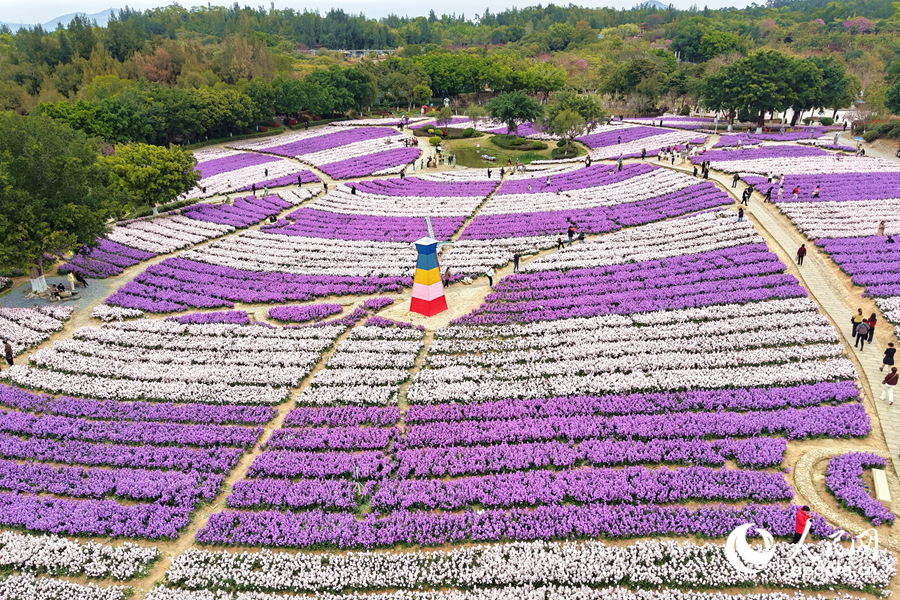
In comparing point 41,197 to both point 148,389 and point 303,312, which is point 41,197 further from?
point 303,312

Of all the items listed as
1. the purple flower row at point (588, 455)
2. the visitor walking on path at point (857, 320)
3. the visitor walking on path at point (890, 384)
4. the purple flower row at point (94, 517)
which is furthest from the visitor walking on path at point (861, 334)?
the purple flower row at point (94, 517)

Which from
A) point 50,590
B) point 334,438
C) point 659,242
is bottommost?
point 50,590

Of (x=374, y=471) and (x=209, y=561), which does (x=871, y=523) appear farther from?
(x=209, y=561)

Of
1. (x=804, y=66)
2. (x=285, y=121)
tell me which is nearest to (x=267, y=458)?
(x=804, y=66)

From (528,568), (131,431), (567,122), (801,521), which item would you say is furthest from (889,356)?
(567,122)

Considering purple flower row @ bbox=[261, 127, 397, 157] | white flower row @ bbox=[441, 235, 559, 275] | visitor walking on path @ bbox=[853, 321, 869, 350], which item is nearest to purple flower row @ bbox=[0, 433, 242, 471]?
white flower row @ bbox=[441, 235, 559, 275]

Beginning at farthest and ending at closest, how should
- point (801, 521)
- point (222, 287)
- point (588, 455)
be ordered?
point (222, 287)
point (588, 455)
point (801, 521)

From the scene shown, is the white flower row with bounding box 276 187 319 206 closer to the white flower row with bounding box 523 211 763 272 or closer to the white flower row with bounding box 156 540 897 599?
the white flower row with bounding box 523 211 763 272
